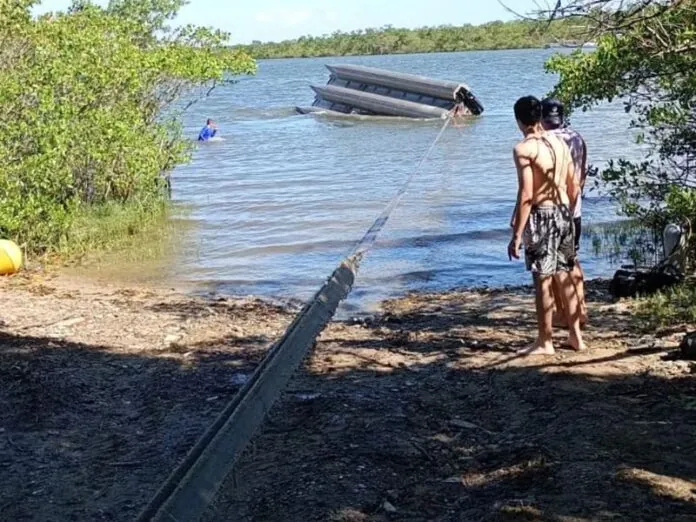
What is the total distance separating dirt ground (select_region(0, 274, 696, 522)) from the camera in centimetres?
409

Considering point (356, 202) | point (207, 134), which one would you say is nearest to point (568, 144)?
point (356, 202)

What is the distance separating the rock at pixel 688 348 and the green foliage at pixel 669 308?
96cm

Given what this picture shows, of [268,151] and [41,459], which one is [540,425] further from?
[268,151]

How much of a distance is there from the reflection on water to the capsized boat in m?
0.76

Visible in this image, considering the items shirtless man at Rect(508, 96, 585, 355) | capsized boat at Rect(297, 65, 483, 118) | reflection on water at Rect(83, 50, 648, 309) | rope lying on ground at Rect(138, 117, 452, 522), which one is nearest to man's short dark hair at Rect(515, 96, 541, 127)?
shirtless man at Rect(508, 96, 585, 355)

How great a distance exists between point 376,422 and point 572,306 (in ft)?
5.60

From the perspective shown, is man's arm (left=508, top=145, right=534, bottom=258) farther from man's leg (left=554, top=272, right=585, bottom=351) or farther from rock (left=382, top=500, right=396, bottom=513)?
rock (left=382, top=500, right=396, bottom=513)

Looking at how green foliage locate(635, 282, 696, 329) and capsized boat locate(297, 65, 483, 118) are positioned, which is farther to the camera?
capsized boat locate(297, 65, 483, 118)

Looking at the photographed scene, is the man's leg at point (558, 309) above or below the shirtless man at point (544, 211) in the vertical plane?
below

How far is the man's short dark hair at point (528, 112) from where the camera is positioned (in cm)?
589

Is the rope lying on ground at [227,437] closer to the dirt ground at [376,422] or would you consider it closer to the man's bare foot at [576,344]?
the dirt ground at [376,422]

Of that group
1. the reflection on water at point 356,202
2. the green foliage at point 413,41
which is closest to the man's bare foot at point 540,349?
the reflection on water at point 356,202

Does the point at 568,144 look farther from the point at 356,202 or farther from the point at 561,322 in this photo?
the point at 356,202

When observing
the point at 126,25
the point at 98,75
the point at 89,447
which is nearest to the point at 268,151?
the point at 126,25
